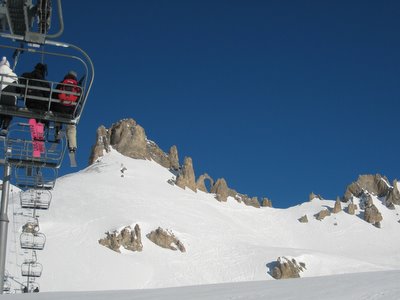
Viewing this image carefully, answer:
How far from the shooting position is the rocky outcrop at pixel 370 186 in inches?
4486

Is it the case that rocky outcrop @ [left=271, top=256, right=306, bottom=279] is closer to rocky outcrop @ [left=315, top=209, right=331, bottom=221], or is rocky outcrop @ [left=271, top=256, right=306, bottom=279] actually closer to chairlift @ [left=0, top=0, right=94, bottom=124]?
rocky outcrop @ [left=315, top=209, right=331, bottom=221]

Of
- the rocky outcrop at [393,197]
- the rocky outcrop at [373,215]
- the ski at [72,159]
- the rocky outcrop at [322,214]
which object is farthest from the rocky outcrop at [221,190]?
the ski at [72,159]

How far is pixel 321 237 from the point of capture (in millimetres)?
93250

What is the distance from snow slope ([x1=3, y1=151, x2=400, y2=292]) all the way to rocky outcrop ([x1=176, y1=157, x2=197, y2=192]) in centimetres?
184

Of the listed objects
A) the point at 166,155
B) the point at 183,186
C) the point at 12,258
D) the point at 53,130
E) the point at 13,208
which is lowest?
the point at 53,130

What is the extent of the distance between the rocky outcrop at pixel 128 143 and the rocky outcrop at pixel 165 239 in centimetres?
3269

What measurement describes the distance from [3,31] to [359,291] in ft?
17.0

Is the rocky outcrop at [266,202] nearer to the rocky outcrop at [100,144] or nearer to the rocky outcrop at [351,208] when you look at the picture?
the rocky outcrop at [351,208]

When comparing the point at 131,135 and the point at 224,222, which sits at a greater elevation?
the point at 131,135

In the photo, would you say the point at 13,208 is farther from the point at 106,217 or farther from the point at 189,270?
the point at 189,270

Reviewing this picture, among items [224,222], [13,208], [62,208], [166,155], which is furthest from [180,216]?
[166,155]

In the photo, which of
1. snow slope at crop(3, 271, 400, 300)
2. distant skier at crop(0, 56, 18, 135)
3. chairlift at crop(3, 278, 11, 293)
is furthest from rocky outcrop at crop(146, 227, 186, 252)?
distant skier at crop(0, 56, 18, 135)

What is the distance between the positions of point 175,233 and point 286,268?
1260cm

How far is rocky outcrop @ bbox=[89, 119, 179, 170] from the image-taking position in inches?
3776
